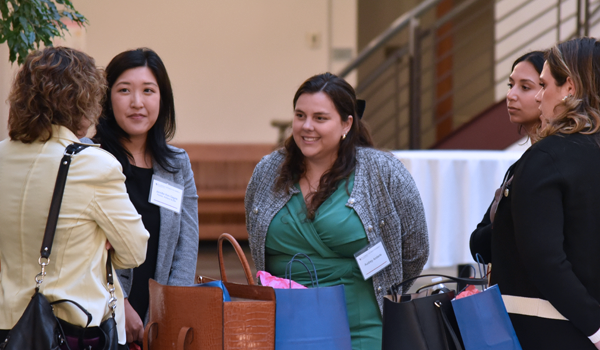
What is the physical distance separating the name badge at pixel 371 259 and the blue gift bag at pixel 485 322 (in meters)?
0.50

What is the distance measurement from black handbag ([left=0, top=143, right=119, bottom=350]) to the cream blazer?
18 mm

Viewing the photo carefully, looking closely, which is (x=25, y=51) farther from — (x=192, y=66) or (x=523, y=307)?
(x=192, y=66)

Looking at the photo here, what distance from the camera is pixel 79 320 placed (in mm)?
1512

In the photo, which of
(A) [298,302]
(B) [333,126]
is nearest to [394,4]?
(B) [333,126]

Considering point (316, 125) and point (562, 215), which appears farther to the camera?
point (316, 125)

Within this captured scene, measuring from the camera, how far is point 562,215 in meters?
1.50

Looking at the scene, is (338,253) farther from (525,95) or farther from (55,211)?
(55,211)

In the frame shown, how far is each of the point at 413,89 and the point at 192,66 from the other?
3280 mm

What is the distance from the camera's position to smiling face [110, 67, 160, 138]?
214 cm

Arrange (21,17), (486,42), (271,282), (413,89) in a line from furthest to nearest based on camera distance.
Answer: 1. (486,42)
2. (413,89)
3. (21,17)
4. (271,282)

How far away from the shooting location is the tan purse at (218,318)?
64.9 inches

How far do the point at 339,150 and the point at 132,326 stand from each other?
92 centimetres

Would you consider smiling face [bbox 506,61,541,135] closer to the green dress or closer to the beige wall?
the green dress

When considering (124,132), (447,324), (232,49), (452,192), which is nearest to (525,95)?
(447,324)
